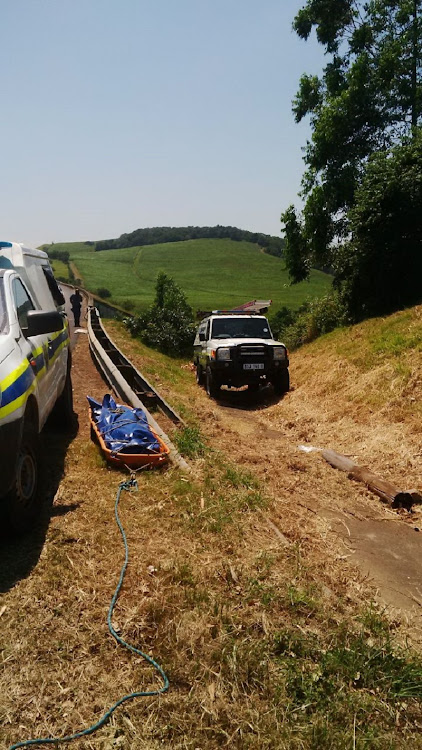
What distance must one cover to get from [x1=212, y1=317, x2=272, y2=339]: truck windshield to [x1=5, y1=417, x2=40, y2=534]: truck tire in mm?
9816

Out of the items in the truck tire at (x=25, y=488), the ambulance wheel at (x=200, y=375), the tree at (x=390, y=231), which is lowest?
the ambulance wheel at (x=200, y=375)

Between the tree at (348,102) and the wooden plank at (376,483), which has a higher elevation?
the tree at (348,102)

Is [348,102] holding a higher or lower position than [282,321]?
higher

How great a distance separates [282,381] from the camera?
42.1ft

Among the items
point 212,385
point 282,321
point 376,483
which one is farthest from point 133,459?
point 282,321

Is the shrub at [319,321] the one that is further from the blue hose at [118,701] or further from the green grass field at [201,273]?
the green grass field at [201,273]

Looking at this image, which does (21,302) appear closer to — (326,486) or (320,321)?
(326,486)

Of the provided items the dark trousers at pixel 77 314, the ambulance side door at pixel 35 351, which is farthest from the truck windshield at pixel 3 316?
the dark trousers at pixel 77 314

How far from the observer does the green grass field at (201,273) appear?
6238 centimetres

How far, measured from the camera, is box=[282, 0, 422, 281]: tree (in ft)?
63.9

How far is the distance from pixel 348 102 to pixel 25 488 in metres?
21.0

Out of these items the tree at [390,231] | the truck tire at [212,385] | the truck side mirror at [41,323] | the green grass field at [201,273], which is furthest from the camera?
the green grass field at [201,273]

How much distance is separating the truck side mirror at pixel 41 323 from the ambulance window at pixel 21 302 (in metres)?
0.25

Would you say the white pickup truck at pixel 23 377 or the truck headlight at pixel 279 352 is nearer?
the white pickup truck at pixel 23 377
